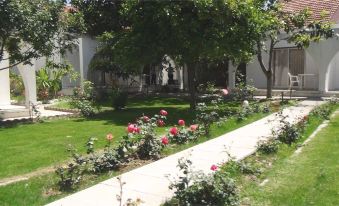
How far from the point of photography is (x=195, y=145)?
9922 millimetres

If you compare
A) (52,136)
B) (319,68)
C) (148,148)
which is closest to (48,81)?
(52,136)

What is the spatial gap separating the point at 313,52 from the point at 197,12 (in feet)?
31.4

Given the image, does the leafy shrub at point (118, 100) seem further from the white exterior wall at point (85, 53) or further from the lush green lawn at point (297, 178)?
the lush green lawn at point (297, 178)

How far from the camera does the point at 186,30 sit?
562 inches

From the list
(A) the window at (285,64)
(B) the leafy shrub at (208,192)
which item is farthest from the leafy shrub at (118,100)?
(B) the leafy shrub at (208,192)

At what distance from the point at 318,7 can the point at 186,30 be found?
1254 cm

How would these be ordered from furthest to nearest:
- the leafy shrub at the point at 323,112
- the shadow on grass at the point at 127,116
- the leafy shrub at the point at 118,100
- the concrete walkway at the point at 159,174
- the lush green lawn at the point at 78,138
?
the leafy shrub at the point at 118,100
the shadow on grass at the point at 127,116
the leafy shrub at the point at 323,112
the lush green lawn at the point at 78,138
the concrete walkway at the point at 159,174

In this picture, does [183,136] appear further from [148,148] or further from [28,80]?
[28,80]

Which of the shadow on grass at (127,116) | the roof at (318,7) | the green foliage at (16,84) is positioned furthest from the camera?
the green foliage at (16,84)

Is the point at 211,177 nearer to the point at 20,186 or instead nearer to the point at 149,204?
the point at 149,204

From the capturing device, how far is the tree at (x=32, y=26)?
13273mm

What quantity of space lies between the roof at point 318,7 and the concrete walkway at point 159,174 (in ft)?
44.5

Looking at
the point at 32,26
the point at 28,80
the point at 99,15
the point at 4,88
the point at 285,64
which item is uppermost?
the point at 99,15

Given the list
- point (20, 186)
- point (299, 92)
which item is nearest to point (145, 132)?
point (20, 186)
